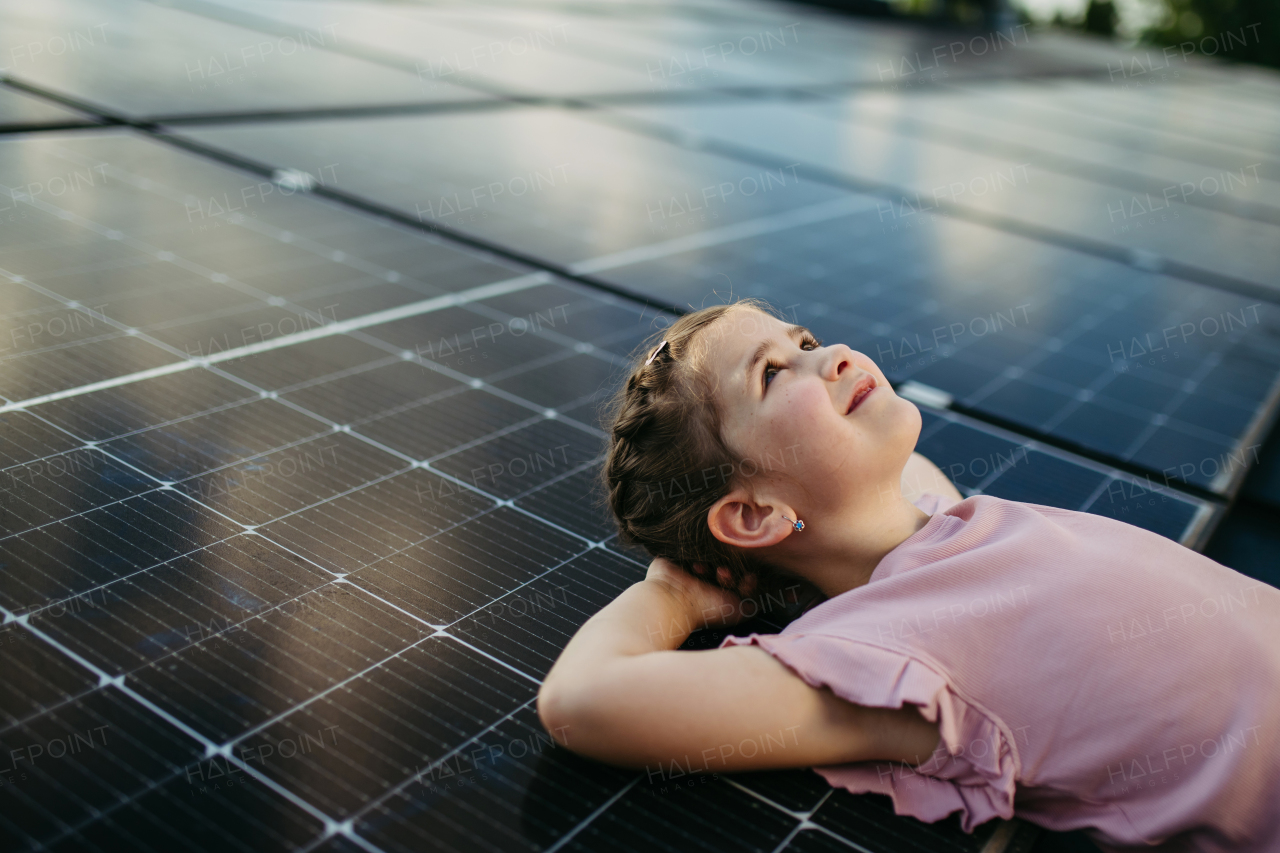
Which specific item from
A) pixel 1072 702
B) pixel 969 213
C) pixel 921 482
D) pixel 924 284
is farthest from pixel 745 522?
pixel 969 213

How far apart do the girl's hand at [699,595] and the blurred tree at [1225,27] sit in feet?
122

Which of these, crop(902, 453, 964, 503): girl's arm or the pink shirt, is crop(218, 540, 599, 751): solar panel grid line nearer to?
the pink shirt

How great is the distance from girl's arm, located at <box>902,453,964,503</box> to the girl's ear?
2.75ft

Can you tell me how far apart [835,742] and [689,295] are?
12.2 ft

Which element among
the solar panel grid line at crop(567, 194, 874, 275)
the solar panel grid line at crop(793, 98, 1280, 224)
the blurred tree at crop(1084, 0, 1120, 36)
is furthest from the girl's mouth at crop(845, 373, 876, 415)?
the blurred tree at crop(1084, 0, 1120, 36)

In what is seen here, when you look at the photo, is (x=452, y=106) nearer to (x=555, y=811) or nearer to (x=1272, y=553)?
(x=1272, y=553)

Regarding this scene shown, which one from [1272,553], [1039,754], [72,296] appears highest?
[72,296]

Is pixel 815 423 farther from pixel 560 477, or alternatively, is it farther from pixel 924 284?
pixel 924 284

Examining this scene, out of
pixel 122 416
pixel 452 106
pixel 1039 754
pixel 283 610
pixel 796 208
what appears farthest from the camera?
pixel 452 106

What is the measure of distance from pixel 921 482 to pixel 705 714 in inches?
61.5

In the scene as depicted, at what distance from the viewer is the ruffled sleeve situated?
2.33 meters

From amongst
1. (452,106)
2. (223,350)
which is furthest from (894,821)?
(452,106)

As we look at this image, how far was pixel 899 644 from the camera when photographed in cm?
240

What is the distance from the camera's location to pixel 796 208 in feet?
26.6
